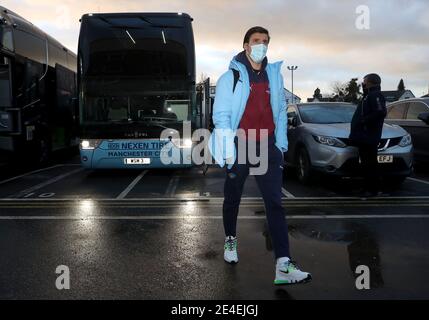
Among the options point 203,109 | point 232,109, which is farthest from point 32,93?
point 232,109

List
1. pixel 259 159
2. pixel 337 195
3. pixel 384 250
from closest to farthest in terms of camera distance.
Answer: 1. pixel 259 159
2. pixel 384 250
3. pixel 337 195

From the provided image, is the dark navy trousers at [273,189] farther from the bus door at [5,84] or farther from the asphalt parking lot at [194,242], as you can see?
the bus door at [5,84]

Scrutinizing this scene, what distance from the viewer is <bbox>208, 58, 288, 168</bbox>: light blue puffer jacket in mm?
3936

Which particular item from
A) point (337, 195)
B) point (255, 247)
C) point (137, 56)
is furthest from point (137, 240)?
point (137, 56)

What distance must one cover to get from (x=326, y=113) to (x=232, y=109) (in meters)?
5.82

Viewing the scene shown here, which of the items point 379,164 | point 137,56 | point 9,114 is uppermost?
point 137,56

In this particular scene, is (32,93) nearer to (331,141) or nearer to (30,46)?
(30,46)

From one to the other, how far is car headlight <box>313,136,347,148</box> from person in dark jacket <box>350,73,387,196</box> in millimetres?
358

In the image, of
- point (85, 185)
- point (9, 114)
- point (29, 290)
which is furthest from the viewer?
point (9, 114)

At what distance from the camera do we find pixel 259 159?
407 centimetres

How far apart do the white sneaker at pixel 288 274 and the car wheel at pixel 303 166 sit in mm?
4900

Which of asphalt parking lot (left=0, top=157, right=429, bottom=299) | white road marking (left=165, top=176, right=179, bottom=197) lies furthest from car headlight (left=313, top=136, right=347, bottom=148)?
white road marking (left=165, top=176, right=179, bottom=197)
